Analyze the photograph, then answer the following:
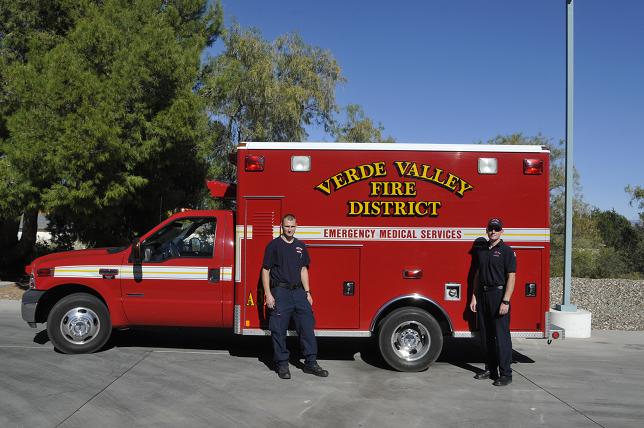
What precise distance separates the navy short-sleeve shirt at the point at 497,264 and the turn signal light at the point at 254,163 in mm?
2834

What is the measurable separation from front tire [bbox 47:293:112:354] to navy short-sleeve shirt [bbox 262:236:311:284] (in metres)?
2.42

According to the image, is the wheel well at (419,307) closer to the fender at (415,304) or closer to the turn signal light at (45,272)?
the fender at (415,304)

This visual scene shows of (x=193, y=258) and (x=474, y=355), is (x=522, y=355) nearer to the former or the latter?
(x=474, y=355)

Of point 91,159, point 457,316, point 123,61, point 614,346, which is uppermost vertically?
point 123,61

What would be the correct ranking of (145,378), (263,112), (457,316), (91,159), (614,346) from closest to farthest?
1. (145,378)
2. (457,316)
3. (614,346)
4. (91,159)
5. (263,112)

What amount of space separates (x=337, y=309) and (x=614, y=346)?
5218 mm

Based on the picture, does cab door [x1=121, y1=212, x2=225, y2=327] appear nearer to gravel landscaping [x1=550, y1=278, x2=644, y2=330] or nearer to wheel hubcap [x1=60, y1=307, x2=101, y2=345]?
wheel hubcap [x1=60, y1=307, x2=101, y2=345]

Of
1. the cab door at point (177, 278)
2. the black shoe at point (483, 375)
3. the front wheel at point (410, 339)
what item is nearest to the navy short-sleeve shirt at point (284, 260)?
the cab door at point (177, 278)

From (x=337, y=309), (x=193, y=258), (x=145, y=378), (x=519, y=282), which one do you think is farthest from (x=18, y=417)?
(x=519, y=282)

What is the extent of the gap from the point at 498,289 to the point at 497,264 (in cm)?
29

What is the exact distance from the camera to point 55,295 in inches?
299

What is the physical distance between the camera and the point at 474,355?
807 centimetres

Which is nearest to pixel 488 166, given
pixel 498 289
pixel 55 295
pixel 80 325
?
pixel 498 289

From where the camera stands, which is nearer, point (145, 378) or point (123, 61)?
point (145, 378)
